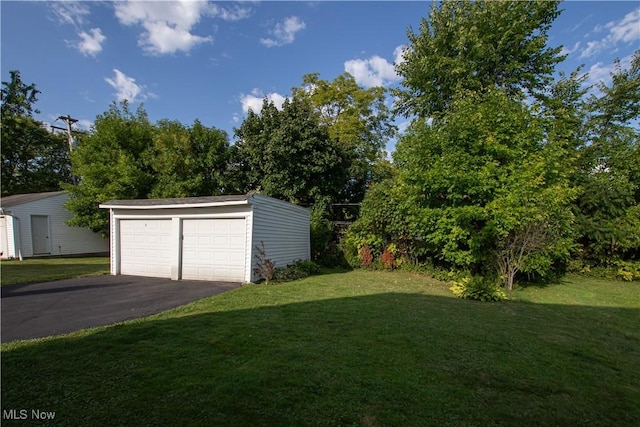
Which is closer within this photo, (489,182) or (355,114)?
(489,182)

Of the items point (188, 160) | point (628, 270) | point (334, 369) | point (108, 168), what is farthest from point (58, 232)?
point (628, 270)

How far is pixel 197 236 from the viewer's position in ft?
30.1

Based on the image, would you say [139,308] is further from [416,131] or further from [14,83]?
[14,83]

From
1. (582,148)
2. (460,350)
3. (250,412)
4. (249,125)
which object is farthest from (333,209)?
(250,412)

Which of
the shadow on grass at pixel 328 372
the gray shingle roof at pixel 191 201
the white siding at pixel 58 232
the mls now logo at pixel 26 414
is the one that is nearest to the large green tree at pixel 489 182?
the shadow on grass at pixel 328 372

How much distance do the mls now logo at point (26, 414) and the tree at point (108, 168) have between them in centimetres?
1449

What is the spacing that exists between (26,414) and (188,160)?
15204 mm

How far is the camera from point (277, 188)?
15.7 meters

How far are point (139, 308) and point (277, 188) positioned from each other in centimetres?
1041

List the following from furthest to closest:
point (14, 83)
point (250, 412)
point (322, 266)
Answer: point (14, 83) → point (322, 266) → point (250, 412)

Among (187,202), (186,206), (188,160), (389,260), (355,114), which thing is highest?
(355,114)

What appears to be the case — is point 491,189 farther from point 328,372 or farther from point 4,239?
point 4,239

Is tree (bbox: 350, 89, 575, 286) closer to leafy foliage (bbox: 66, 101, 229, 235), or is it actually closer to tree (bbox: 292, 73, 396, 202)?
tree (bbox: 292, 73, 396, 202)

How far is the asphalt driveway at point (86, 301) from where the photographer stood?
475cm
